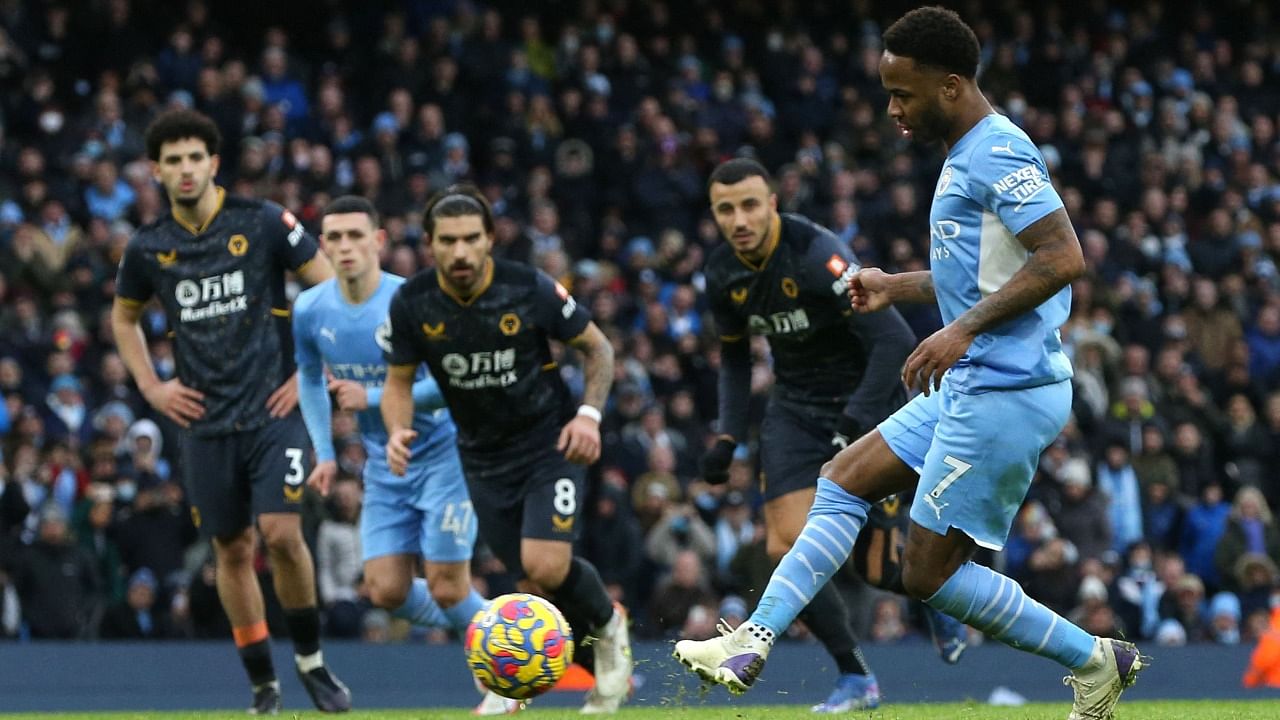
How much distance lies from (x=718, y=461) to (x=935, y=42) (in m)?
3.34

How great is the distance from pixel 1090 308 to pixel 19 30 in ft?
39.5

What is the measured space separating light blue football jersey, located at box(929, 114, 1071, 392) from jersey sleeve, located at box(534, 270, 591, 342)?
2.98m

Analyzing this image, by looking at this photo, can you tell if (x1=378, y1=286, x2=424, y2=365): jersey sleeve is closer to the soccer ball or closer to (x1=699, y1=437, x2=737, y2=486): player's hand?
(x1=699, y1=437, x2=737, y2=486): player's hand

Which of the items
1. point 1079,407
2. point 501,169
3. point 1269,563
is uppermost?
point 501,169

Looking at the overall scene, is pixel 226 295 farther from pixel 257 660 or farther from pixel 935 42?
pixel 935 42

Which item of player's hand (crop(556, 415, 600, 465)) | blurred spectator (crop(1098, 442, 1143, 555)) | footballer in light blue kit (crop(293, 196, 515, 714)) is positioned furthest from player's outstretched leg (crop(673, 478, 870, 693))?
blurred spectator (crop(1098, 442, 1143, 555))

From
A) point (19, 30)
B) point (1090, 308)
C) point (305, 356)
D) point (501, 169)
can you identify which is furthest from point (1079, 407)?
point (19, 30)

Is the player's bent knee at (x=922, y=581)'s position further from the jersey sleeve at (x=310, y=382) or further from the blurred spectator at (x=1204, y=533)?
the blurred spectator at (x=1204, y=533)

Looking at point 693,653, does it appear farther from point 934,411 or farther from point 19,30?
point 19,30

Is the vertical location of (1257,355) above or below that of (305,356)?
below

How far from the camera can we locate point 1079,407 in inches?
745

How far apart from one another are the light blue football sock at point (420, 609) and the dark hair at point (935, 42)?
5085 millimetres

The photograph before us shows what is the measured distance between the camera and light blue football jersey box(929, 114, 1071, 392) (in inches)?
258

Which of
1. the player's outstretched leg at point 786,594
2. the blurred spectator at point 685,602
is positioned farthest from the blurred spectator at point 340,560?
the player's outstretched leg at point 786,594
